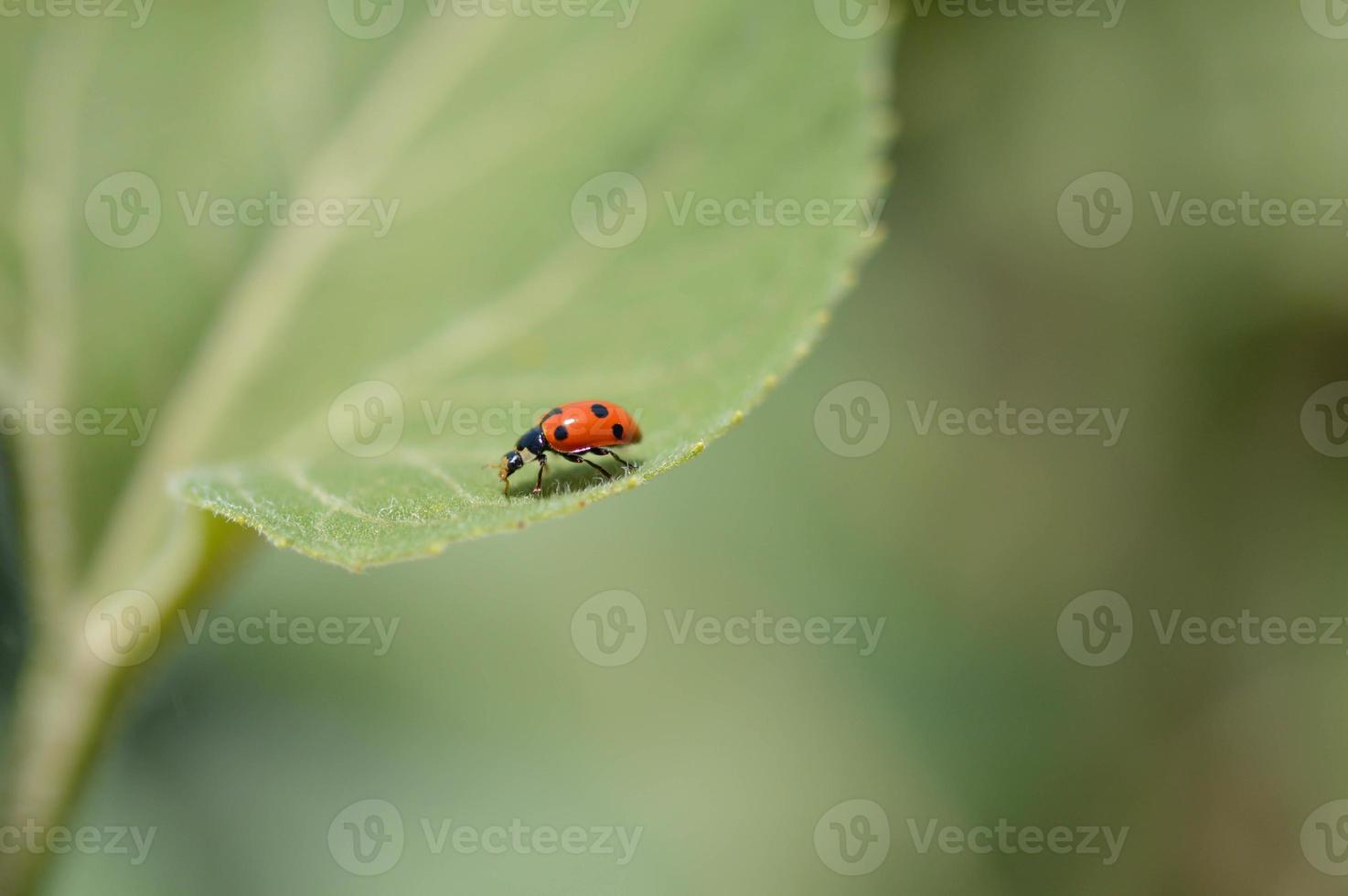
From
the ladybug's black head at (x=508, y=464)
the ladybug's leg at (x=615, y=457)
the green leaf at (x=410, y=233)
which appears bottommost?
the ladybug's black head at (x=508, y=464)

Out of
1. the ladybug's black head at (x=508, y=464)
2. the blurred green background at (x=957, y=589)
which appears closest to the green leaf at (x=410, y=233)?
the ladybug's black head at (x=508, y=464)

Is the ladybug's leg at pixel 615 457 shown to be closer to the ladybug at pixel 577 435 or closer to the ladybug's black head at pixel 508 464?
the ladybug at pixel 577 435

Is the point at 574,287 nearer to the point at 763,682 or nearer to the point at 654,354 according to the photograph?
the point at 654,354

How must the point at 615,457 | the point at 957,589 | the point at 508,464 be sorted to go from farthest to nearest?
1. the point at 957,589
2. the point at 615,457
3. the point at 508,464

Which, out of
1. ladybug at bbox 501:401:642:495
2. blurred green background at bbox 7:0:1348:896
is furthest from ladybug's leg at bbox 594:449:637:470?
blurred green background at bbox 7:0:1348:896

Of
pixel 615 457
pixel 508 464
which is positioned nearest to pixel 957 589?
pixel 615 457

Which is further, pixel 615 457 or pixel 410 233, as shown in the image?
pixel 410 233

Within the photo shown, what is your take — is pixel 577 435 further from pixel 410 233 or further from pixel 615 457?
pixel 410 233
